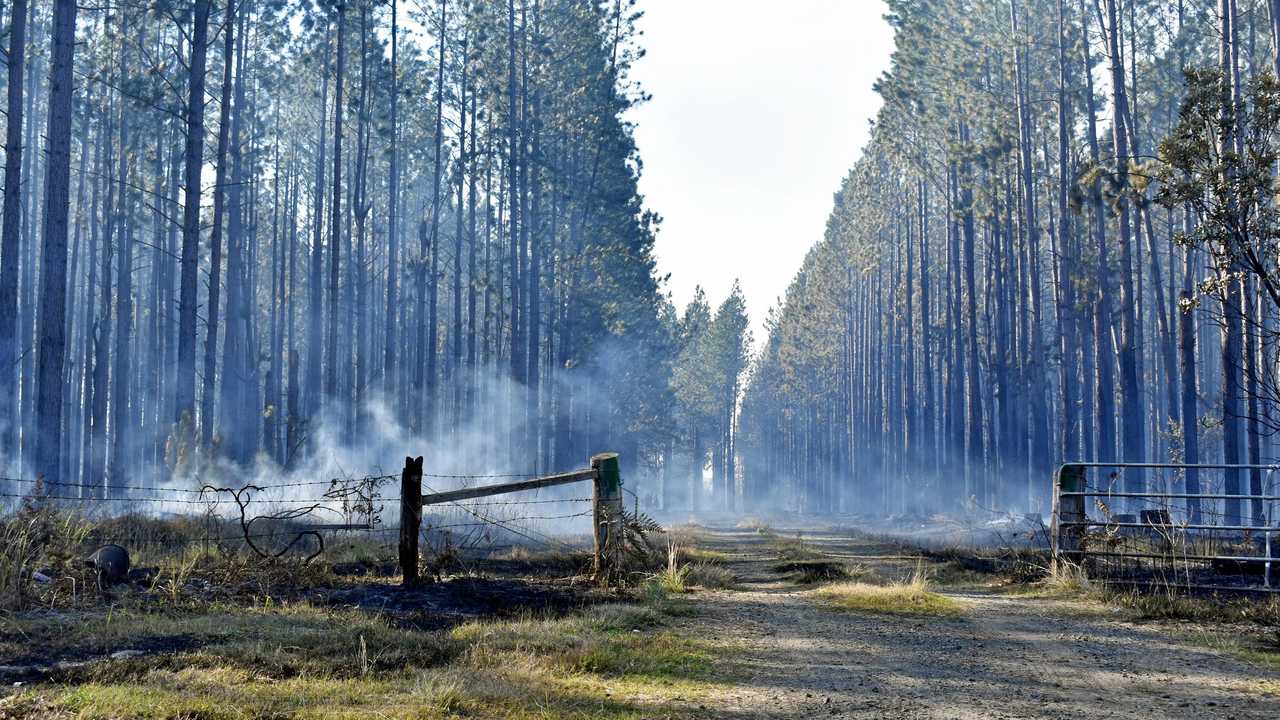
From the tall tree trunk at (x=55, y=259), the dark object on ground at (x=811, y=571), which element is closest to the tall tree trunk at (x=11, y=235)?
the tall tree trunk at (x=55, y=259)

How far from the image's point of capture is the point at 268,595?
1070cm

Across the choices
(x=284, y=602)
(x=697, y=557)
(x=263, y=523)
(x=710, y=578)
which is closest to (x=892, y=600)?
(x=710, y=578)

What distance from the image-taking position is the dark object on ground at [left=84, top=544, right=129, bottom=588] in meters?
10.8

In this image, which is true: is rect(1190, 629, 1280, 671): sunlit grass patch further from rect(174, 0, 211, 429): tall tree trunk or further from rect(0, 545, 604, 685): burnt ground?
rect(174, 0, 211, 429): tall tree trunk

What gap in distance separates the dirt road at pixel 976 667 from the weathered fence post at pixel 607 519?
143 cm

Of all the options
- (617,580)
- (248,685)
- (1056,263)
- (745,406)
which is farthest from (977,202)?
(745,406)

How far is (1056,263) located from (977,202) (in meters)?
4.76

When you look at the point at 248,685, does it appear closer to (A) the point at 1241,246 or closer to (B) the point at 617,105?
(A) the point at 1241,246

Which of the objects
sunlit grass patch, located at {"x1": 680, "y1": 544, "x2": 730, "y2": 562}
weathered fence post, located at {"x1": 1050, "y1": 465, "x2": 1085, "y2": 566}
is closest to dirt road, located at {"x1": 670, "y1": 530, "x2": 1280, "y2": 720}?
weathered fence post, located at {"x1": 1050, "y1": 465, "x2": 1085, "y2": 566}

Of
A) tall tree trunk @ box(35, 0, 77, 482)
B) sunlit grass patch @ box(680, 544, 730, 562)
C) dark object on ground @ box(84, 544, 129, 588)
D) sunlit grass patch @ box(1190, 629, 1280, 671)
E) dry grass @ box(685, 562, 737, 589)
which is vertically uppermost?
tall tree trunk @ box(35, 0, 77, 482)

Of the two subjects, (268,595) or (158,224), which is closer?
(268,595)

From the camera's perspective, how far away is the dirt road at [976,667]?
21.2ft

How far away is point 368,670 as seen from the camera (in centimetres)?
689

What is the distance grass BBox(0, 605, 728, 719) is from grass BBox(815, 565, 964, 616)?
293 cm
